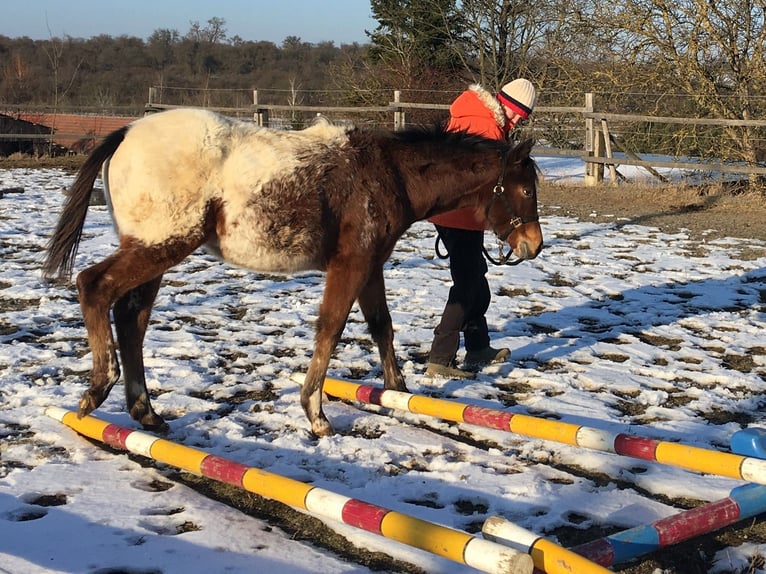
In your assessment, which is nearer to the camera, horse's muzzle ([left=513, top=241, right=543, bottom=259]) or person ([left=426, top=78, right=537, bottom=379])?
horse's muzzle ([left=513, top=241, right=543, bottom=259])

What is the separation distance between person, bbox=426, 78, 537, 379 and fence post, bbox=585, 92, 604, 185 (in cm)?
1212

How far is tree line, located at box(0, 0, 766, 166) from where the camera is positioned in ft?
51.6

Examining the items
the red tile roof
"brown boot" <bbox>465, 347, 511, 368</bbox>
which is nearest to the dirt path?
"brown boot" <bbox>465, 347, 511, 368</bbox>

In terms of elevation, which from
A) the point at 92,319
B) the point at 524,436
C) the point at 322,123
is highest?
the point at 322,123

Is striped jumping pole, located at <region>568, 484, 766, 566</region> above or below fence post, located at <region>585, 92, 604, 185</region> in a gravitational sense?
below

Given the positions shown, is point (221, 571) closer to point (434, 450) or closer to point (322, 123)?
point (434, 450)

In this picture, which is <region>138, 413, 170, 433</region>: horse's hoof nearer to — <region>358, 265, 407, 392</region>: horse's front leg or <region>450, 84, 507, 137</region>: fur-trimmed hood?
<region>358, 265, 407, 392</region>: horse's front leg

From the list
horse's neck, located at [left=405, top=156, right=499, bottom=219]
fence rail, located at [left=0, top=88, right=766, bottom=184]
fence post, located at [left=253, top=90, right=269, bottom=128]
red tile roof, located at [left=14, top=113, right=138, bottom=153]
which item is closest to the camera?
horse's neck, located at [left=405, top=156, right=499, bottom=219]

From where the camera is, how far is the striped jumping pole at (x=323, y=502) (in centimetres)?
255

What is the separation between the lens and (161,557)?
9.64ft

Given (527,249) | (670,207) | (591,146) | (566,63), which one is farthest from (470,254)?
(566,63)

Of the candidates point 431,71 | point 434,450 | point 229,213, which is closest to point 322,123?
point 229,213

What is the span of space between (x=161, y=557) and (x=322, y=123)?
2787 mm

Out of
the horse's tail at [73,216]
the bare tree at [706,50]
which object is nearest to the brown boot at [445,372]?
the horse's tail at [73,216]
